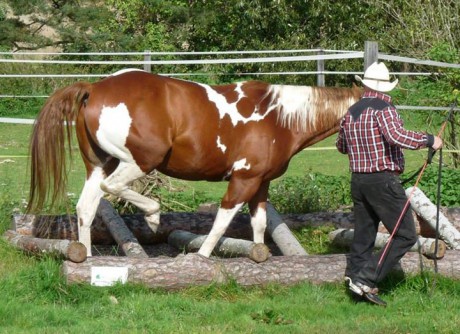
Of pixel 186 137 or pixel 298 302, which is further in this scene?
pixel 186 137

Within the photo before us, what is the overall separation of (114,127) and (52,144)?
65 cm

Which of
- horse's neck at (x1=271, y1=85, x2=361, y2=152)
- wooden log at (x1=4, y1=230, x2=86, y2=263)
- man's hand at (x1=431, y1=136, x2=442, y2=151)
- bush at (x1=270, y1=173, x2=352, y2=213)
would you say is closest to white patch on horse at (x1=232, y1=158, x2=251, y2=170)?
horse's neck at (x1=271, y1=85, x2=361, y2=152)

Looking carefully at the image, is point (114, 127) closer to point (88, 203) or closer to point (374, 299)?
point (88, 203)

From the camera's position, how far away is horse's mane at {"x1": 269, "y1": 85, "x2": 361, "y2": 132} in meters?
8.76

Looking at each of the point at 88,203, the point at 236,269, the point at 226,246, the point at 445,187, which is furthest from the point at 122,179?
the point at 445,187

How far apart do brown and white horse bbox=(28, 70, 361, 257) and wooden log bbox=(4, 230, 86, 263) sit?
0.35 meters

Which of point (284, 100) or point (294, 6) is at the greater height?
point (284, 100)

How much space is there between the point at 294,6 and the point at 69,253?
55.9 feet

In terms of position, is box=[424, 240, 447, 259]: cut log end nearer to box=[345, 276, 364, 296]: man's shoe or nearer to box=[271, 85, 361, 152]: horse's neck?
box=[345, 276, 364, 296]: man's shoe

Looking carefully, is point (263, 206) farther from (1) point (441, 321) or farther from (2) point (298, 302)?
(1) point (441, 321)

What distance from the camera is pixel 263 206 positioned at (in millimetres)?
9102

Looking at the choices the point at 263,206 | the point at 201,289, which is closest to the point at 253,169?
the point at 263,206

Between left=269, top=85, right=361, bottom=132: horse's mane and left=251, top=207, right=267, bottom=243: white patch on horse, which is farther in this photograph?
left=251, top=207, right=267, bottom=243: white patch on horse

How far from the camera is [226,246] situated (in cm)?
894
